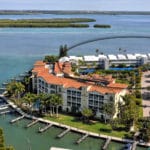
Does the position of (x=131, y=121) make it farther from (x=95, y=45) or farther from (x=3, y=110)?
(x=95, y=45)

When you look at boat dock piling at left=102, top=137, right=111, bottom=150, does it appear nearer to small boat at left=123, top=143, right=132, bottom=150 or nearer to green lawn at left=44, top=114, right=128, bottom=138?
green lawn at left=44, top=114, right=128, bottom=138

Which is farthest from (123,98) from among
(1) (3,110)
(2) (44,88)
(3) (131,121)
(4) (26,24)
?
(4) (26,24)

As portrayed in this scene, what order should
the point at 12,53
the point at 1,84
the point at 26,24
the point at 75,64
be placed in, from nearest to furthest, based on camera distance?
the point at 1,84 → the point at 75,64 → the point at 12,53 → the point at 26,24

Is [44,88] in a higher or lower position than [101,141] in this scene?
higher

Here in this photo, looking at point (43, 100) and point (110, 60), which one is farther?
point (110, 60)

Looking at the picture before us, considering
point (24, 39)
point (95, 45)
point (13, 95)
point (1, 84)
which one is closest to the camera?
point (13, 95)

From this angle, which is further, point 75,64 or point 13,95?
point 75,64

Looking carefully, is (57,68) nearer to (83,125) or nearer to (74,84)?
(74,84)

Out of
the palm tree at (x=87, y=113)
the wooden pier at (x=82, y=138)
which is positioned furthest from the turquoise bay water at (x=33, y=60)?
the palm tree at (x=87, y=113)

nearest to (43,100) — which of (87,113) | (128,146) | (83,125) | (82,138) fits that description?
(87,113)
